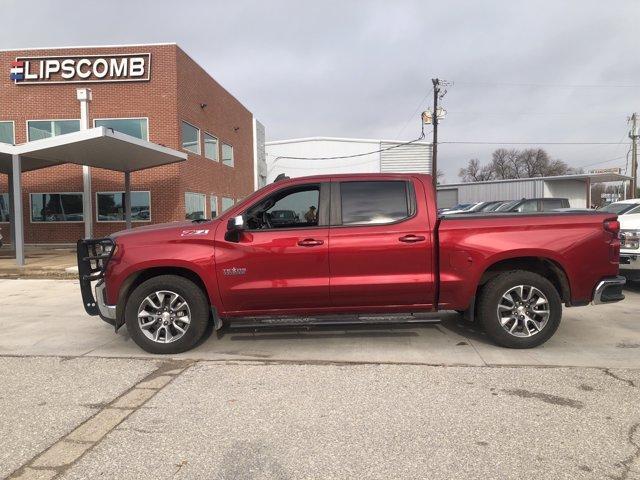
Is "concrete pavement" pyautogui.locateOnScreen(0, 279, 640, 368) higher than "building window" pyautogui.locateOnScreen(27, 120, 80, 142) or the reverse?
the reverse

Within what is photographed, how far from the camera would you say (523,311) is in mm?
5469

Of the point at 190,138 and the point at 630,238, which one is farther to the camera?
the point at 190,138

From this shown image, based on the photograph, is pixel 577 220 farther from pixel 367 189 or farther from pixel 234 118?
pixel 234 118

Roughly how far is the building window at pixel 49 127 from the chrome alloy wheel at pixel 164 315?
16388 millimetres

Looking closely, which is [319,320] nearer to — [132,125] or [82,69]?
[132,125]

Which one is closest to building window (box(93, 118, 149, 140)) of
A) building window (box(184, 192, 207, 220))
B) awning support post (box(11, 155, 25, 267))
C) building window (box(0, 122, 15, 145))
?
building window (box(184, 192, 207, 220))

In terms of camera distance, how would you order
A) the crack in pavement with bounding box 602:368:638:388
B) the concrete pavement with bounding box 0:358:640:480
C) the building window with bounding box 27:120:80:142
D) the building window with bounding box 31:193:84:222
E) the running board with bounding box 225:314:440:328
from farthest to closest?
the building window with bounding box 31:193:84:222, the building window with bounding box 27:120:80:142, the running board with bounding box 225:314:440:328, the crack in pavement with bounding box 602:368:638:388, the concrete pavement with bounding box 0:358:640:480

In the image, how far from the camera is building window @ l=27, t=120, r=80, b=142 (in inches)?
759

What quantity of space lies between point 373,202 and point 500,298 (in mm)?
1700

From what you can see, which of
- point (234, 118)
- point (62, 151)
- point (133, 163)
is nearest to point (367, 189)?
point (62, 151)

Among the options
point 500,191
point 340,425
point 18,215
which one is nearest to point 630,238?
point 340,425

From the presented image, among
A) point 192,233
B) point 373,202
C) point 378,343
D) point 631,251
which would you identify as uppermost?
point 373,202

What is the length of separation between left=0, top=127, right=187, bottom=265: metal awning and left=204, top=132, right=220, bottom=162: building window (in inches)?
197

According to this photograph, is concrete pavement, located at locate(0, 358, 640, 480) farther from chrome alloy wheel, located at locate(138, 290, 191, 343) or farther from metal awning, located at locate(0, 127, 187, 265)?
metal awning, located at locate(0, 127, 187, 265)
